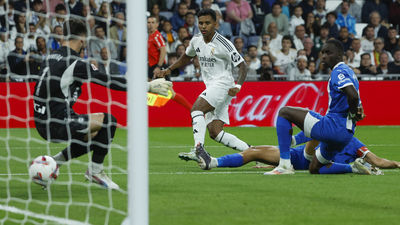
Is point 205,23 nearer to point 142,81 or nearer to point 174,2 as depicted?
point 142,81

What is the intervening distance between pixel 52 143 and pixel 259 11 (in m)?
8.57

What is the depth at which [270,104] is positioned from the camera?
52.5 ft

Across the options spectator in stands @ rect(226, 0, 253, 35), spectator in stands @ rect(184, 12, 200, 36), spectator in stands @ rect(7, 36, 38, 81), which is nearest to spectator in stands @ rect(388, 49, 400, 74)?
spectator in stands @ rect(226, 0, 253, 35)

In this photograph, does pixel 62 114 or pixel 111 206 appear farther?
pixel 62 114

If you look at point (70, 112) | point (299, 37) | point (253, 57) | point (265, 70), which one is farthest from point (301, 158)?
point (299, 37)

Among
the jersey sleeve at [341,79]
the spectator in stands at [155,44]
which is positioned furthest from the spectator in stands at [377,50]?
the jersey sleeve at [341,79]

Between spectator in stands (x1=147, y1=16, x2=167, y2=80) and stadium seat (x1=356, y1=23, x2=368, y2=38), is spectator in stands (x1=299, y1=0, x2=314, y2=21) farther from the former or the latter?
spectator in stands (x1=147, y1=16, x2=167, y2=80)

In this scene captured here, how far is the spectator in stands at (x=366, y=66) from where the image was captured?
1698 centimetres

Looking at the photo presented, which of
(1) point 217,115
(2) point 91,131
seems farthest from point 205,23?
(2) point 91,131

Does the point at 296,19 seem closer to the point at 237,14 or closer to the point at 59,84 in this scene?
the point at 237,14

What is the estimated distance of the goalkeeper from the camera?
6.44m

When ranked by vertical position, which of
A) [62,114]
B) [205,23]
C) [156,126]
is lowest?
[156,126]

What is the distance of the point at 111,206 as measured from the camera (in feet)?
17.7

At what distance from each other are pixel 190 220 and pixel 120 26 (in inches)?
439
